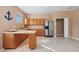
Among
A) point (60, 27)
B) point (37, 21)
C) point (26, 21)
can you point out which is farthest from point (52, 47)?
point (26, 21)

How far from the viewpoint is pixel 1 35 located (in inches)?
182

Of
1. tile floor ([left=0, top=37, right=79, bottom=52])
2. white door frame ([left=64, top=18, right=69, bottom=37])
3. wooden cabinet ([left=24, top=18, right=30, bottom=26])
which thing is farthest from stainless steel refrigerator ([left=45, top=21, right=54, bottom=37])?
tile floor ([left=0, top=37, right=79, bottom=52])

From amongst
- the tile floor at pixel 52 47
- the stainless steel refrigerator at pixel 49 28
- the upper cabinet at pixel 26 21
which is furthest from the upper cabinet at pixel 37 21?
the tile floor at pixel 52 47

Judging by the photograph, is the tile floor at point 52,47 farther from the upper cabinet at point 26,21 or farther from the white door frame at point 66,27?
the upper cabinet at point 26,21

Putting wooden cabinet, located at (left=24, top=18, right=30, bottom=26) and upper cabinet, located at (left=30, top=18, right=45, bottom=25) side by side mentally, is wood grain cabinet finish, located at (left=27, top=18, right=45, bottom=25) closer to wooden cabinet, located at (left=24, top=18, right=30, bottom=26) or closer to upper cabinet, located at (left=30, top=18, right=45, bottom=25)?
upper cabinet, located at (left=30, top=18, right=45, bottom=25)

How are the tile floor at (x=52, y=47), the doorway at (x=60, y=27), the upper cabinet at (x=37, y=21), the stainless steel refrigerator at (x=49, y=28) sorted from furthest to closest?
the upper cabinet at (x=37, y=21)
the doorway at (x=60, y=27)
the stainless steel refrigerator at (x=49, y=28)
the tile floor at (x=52, y=47)

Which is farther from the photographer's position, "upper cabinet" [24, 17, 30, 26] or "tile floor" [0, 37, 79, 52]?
"upper cabinet" [24, 17, 30, 26]

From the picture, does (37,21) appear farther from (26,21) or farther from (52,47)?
(52,47)
